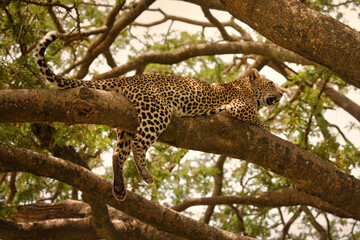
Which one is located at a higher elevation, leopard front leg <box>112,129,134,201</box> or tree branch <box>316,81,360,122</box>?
tree branch <box>316,81,360,122</box>

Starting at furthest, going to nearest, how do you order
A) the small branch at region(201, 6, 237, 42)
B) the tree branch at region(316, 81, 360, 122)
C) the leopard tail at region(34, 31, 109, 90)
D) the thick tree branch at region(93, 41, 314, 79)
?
the tree branch at region(316, 81, 360, 122), the small branch at region(201, 6, 237, 42), the thick tree branch at region(93, 41, 314, 79), the leopard tail at region(34, 31, 109, 90)

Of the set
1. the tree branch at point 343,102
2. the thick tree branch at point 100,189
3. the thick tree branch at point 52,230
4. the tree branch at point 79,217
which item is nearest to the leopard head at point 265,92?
the thick tree branch at point 100,189

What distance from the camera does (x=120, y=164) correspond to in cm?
597

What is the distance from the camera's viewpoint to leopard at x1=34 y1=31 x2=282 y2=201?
17.2ft

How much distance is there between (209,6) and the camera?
9.63m

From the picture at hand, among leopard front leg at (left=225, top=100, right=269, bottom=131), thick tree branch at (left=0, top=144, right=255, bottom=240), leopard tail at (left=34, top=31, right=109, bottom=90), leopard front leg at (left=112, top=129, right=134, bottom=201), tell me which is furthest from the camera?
leopard front leg at (left=225, top=100, right=269, bottom=131)

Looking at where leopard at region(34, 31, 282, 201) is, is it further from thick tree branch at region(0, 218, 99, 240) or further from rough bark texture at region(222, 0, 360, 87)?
thick tree branch at region(0, 218, 99, 240)

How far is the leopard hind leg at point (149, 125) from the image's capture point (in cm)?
523

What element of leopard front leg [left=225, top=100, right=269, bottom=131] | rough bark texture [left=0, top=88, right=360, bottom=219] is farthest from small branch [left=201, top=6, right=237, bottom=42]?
rough bark texture [left=0, top=88, right=360, bottom=219]

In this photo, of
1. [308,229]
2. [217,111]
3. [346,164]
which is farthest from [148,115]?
[308,229]

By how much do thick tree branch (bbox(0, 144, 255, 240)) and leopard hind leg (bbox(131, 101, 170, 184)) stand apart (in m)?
1.04

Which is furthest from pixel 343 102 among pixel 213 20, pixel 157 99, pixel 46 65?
pixel 46 65

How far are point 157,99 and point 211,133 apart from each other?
836 mm

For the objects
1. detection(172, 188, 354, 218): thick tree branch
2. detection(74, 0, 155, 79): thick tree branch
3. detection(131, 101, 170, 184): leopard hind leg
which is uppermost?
detection(74, 0, 155, 79): thick tree branch
